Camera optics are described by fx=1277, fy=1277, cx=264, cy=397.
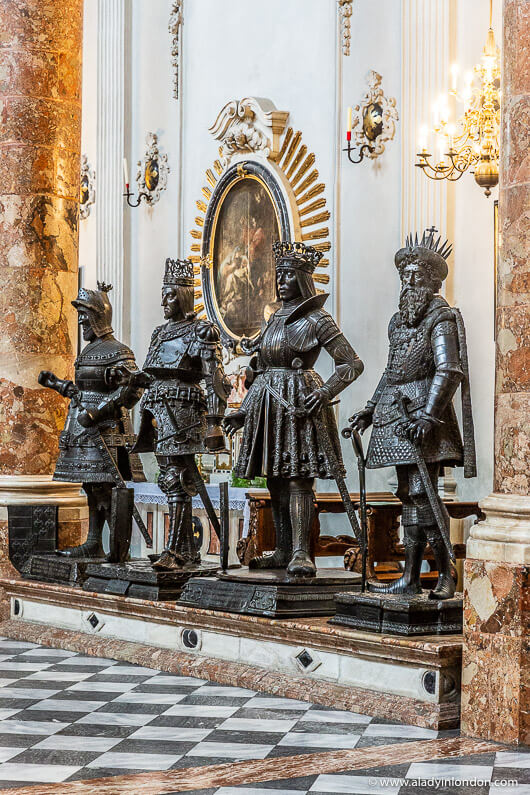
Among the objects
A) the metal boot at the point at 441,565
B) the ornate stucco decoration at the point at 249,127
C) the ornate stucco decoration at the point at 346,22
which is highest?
the ornate stucco decoration at the point at 346,22

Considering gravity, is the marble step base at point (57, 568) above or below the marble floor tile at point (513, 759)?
above

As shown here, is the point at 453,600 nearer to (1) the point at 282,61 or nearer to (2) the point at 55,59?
(2) the point at 55,59

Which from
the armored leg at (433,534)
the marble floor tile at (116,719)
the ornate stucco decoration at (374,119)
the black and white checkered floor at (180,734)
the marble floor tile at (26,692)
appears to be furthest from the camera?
the ornate stucco decoration at (374,119)

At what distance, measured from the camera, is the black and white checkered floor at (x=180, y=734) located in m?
5.12

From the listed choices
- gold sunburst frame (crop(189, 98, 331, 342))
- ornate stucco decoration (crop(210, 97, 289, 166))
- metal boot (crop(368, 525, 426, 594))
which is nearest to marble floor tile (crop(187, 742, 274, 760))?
metal boot (crop(368, 525, 426, 594))

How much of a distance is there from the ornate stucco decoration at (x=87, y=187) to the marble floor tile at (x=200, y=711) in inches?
383

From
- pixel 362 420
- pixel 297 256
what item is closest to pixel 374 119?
pixel 297 256

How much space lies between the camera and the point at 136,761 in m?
5.42

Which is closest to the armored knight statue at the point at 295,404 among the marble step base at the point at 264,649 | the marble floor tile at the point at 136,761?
the marble step base at the point at 264,649

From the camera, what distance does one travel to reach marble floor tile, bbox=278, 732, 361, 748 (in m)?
5.70

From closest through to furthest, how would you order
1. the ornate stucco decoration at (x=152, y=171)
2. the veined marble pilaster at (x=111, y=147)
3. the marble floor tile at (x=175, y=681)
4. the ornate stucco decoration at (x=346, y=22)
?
1. the marble floor tile at (x=175, y=681)
2. the ornate stucco decoration at (x=346, y=22)
3. the ornate stucco decoration at (x=152, y=171)
4. the veined marble pilaster at (x=111, y=147)

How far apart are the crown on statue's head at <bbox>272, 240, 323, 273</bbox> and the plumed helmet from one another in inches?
67.8

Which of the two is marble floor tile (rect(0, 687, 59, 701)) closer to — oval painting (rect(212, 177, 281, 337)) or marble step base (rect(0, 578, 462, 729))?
marble step base (rect(0, 578, 462, 729))

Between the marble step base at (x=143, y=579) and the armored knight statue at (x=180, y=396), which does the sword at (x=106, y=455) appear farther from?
the armored knight statue at (x=180, y=396)
